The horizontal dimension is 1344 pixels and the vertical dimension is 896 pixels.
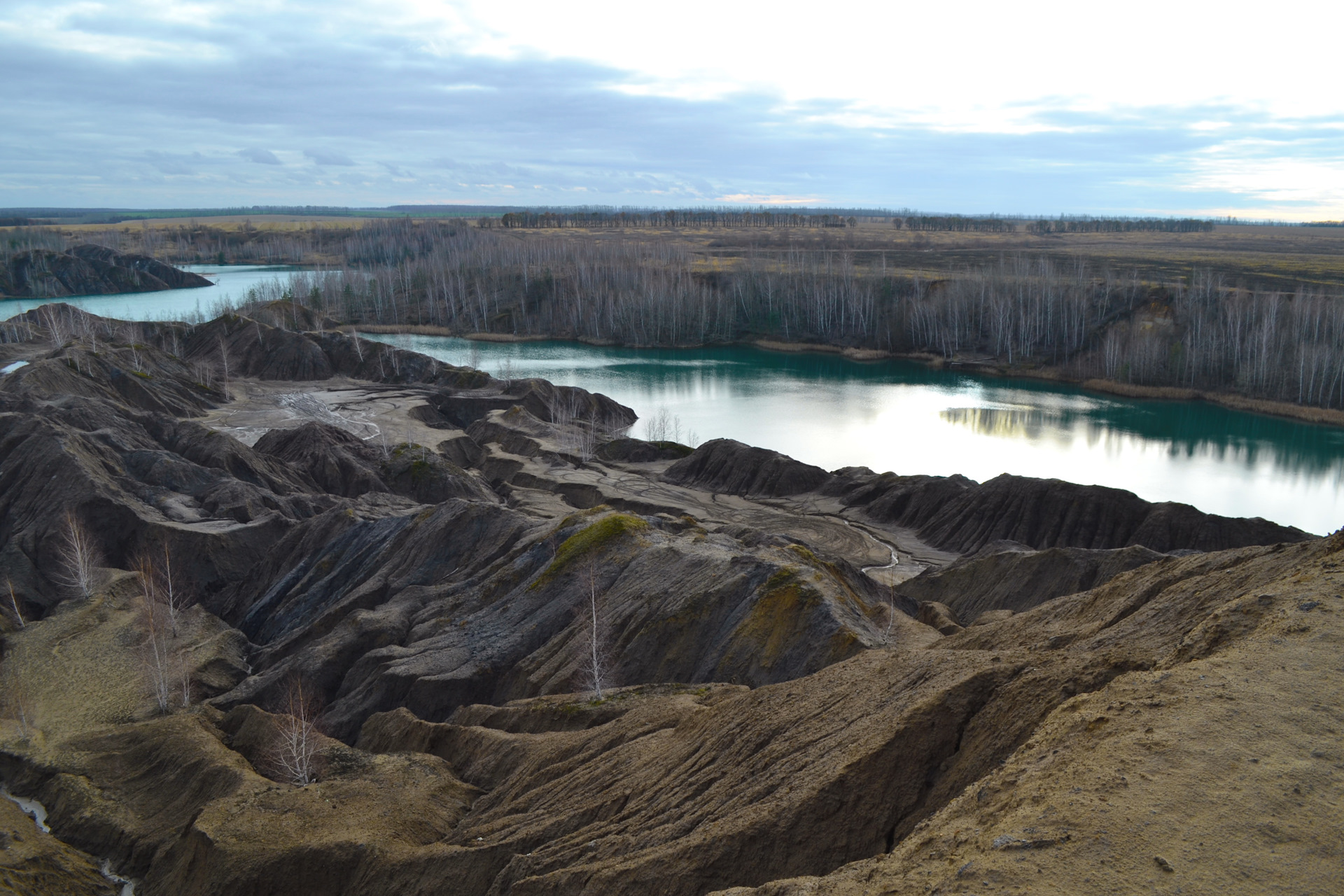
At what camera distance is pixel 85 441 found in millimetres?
42375

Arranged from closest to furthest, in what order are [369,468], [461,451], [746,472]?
[369,468]
[746,472]
[461,451]

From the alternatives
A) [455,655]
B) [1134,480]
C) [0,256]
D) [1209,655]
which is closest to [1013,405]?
[1134,480]

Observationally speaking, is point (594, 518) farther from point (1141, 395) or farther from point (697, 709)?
point (1141, 395)

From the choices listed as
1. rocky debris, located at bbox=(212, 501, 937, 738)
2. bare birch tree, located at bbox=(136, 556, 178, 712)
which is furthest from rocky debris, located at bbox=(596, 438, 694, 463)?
bare birch tree, located at bbox=(136, 556, 178, 712)

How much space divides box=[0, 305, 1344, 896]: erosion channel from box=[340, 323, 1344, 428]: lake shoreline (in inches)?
1532

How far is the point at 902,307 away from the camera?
358 ft

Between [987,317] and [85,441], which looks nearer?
[85,441]

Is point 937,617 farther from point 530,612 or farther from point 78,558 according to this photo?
point 78,558

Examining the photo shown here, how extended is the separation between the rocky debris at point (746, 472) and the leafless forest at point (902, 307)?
164ft

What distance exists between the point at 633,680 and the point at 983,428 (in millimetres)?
57980

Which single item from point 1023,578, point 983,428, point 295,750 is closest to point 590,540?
point 295,750

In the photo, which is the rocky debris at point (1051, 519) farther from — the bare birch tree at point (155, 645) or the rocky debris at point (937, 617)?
the bare birch tree at point (155, 645)

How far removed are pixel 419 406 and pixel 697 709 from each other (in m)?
59.4

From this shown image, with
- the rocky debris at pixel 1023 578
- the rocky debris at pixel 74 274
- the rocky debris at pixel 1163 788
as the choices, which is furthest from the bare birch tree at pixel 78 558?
the rocky debris at pixel 74 274
